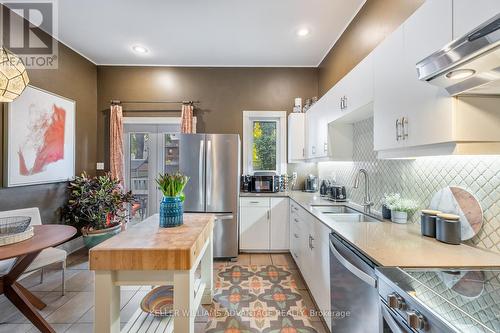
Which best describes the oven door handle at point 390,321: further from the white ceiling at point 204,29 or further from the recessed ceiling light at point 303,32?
the recessed ceiling light at point 303,32

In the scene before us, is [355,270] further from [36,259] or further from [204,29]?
[204,29]

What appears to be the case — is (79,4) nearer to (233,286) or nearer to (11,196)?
(11,196)

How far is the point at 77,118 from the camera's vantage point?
3438mm

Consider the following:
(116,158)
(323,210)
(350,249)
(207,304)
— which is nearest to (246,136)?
(323,210)

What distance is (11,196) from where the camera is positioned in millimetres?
2494

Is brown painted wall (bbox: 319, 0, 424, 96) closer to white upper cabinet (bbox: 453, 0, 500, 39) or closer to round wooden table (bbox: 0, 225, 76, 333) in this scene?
white upper cabinet (bbox: 453, 0, 500, 39)

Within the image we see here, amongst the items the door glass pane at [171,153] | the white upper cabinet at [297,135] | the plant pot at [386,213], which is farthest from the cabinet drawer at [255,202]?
the plant pot at [386,213]

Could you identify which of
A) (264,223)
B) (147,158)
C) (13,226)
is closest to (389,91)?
(264,223)

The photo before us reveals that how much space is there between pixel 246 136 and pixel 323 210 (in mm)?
1957

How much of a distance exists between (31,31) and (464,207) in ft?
15.1

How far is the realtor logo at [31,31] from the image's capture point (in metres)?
2.45

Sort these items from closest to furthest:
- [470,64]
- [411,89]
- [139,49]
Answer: [470,64], [411,89], [139,49]

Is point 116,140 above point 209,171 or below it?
above

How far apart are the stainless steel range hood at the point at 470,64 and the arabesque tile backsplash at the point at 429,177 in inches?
17.1
